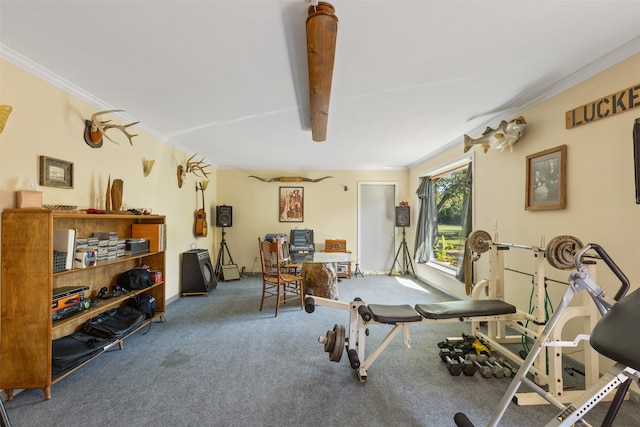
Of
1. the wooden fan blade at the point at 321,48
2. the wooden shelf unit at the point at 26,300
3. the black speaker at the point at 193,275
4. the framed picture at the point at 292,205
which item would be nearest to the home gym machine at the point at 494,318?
the wooden fan blade at the point at 321,48

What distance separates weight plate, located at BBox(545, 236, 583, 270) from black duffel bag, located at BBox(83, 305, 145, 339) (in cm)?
356

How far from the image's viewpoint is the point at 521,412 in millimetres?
1712

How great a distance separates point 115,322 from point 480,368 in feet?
10.9

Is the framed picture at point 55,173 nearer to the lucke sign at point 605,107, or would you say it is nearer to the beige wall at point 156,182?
the beige wall at point 156,182

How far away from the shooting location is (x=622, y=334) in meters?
0.98

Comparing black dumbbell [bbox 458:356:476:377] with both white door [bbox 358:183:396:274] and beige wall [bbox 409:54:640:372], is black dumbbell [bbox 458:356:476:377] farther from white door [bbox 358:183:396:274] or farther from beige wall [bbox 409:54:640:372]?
white door [bbox 358:183:396:274]

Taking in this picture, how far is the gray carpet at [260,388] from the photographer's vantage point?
1665mm

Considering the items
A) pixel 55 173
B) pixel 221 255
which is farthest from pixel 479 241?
pixel 221 255

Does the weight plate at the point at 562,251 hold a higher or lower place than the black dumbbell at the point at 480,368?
higher

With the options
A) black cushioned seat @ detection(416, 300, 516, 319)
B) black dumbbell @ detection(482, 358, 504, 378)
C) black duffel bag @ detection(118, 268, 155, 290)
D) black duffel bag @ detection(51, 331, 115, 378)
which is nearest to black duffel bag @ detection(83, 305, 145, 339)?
black duffel bag @ detection(51, 331, 115, 378)

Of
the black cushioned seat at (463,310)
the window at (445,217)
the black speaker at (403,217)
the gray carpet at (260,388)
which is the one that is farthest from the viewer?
the black speaker at (403,217)

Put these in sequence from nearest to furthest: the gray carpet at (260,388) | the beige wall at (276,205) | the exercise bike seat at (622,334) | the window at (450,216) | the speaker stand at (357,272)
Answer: the exercise bike seat at (622,334)
the gray carpet at (260,388)
the window at (450,216)
the speaker stand at (357,272)
the beige wall at (276,205)

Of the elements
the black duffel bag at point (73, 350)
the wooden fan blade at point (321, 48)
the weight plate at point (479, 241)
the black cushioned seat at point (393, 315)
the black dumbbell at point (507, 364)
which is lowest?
the black dumbbell at point (507, 364)

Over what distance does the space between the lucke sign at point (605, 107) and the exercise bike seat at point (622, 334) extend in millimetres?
1472
